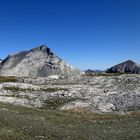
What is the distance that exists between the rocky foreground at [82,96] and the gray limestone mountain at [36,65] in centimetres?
6873

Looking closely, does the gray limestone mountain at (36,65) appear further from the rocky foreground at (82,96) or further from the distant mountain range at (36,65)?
the rocky foreground at (82,96)

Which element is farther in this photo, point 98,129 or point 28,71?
point 28,71

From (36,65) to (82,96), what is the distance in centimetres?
9755

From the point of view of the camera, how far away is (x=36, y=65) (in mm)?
177750

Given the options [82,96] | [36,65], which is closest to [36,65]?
[36,65]

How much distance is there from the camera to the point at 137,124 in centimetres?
5069

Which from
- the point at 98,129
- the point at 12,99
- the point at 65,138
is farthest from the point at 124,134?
the point at 12,99

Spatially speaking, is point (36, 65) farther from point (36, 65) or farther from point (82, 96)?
point (82, 96)

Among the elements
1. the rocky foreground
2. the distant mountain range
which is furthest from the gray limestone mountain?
the rocky foreground

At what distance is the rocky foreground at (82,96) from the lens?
73812 millimetres

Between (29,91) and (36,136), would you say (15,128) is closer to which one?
(36,136)

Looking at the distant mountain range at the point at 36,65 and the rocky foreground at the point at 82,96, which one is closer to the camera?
the rocky foreground at the point at 82,96

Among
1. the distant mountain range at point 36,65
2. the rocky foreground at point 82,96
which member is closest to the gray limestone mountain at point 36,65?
the distant mountain range at point 36,65

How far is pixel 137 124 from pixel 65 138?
18.4m
